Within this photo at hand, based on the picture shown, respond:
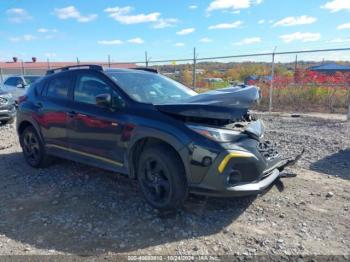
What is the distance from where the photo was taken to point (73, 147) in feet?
15.4

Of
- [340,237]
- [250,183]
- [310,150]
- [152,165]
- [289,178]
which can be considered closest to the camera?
[340,237]

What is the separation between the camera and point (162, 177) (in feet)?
12.0

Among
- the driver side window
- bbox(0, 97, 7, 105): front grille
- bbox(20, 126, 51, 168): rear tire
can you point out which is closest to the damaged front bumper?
the driver side window

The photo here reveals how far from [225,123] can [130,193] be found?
1.66 m

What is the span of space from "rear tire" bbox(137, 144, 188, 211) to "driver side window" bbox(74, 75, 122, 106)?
924 millimetres

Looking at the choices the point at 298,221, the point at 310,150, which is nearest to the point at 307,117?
the point at 310,150

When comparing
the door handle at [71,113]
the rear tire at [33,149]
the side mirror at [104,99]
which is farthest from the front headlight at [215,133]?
the rear tire at [33,149]

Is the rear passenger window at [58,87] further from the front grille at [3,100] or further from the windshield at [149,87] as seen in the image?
the front grille at [3,100]

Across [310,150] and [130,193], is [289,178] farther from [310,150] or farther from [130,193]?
[130,193]

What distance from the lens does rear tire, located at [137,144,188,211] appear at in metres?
3.47

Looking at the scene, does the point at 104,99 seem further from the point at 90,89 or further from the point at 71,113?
the point at 71,113

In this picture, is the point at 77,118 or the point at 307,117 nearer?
the point at 77,118

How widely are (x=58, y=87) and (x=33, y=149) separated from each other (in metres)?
1.26

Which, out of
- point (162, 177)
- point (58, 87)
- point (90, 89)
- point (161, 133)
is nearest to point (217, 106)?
point (161, 133)
